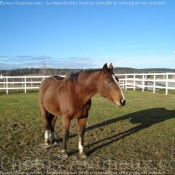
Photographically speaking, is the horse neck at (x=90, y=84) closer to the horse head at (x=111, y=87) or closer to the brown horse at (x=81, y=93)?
the brown horse at (x=81, y=93)

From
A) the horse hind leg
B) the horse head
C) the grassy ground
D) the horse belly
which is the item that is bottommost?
the grassy ground

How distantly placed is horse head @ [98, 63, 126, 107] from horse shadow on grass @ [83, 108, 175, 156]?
150 cm

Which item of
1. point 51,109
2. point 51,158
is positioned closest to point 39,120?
point 51,109

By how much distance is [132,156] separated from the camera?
14.5 ft

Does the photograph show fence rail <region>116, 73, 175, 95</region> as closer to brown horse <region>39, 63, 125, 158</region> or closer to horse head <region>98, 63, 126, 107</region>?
brown horse <region>39, 63, 125, 158</region>

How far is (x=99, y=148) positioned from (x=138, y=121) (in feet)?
10.1

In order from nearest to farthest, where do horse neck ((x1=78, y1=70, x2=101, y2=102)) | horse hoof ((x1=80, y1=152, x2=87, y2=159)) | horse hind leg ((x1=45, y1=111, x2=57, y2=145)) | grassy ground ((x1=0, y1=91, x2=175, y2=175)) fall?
grassy ground ((x1=0, y1=91, x2=175, y2=175)), horse neck ((x1=78, y1=70, x2=101, y2=102)), horse hoof ((x1=80, y1=152, x2=87, y2=159)), horse hind leg ((x1=45, y1=111, x2=57, y2=145))

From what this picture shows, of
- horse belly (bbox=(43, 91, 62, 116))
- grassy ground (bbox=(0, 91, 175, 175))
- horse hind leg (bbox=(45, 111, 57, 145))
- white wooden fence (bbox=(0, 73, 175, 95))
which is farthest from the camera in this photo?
white wooden fence (bbox=(0, 73, 175, 95))

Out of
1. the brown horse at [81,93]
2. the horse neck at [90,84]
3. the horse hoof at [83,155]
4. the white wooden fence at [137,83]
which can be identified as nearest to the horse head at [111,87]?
the brown horse at [81,93]

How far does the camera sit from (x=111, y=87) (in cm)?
397

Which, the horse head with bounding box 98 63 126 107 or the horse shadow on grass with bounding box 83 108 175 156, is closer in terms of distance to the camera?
the horse head with bounding box 98 63 126 107

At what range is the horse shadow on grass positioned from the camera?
5.36 meters

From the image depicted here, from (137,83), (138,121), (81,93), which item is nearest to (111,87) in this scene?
(81,93)

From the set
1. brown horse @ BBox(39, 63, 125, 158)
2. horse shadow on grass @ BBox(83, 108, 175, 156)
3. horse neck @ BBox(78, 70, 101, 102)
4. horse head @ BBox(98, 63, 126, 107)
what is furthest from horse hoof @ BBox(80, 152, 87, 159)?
horse head @ BBox(98, 63, 126, 107)
